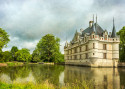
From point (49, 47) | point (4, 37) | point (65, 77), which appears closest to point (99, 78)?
point (65, 77)

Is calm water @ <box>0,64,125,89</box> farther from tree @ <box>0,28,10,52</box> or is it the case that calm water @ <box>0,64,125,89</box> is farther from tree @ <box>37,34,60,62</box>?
tree @ <box>37,34,60,62</box>

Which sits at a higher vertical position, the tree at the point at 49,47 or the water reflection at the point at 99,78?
the tree at the point at 49,47

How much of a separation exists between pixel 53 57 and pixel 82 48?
2092 cm

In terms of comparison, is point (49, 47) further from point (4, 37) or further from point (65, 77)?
point (65, 77)

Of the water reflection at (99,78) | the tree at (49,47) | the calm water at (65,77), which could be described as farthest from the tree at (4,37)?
the water reflection at (99,78)

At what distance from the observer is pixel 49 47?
5584 centimetres

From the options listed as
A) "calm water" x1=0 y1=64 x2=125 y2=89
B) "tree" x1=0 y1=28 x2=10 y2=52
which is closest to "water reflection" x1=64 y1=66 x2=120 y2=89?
"calm water" x1=0 y1=64 x2=125 y2=89

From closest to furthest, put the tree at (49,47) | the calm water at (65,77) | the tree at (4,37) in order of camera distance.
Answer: the calm water at (65,77) → the tree at (4,37) → the tree at (49,47)

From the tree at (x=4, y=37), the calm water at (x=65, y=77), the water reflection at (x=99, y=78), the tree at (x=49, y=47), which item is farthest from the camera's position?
the tree at (x=49, y=47)

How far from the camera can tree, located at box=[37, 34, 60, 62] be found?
54969 millimetres

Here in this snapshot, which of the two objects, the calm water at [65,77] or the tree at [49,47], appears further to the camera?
the tree at [49,47]

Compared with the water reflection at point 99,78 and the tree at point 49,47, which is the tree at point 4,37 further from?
the water reflection at point 99,78

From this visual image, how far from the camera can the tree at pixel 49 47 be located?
55.0m

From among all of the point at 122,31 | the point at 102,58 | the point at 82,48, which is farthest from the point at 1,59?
the point at 122,31
